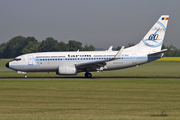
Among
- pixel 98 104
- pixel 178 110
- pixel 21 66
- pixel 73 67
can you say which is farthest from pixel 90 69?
pixel 178 110

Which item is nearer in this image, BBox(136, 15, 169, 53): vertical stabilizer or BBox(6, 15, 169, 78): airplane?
BBox(6, 15, 169, 78): airplane

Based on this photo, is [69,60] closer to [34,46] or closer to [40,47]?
[40,47]

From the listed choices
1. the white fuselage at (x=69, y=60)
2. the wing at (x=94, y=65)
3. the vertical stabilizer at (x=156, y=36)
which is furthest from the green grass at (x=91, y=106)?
the vertical stabilizer at (x=156, y=36)

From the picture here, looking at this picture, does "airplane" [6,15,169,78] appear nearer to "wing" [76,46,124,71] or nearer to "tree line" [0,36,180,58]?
"wing" [76,46,124,71]

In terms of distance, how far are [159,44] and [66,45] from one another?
72188 millimetres

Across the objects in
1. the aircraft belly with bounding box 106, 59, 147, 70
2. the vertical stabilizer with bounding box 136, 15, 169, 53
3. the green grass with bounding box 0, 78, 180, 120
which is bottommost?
the green grass with bounding box 0, 78, 180, 120

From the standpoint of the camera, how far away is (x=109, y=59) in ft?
121

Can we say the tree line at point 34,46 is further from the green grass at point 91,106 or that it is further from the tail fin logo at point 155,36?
the green grass at point 91,106

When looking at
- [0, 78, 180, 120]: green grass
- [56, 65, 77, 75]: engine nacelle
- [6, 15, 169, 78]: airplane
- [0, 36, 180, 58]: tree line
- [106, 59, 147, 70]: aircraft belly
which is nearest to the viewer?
[0, 78, 180, 120]: green grass

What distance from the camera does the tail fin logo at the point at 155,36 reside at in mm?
39750

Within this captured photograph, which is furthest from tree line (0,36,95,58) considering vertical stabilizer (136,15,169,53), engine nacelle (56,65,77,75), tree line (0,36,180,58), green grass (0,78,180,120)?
green grass (0,78,180,120)

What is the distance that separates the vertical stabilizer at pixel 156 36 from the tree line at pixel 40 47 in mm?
57737

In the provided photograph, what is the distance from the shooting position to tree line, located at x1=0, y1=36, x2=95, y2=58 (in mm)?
107875

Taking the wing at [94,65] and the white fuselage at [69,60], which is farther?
the white fuselage at [69,60]
